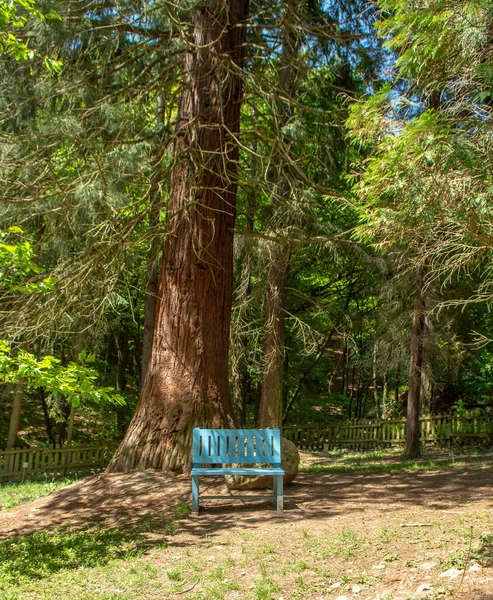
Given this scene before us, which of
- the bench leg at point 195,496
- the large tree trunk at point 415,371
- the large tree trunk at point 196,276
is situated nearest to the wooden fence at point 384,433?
the large tree trunk at point 415,371

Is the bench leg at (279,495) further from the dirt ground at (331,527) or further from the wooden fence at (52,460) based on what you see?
the wooden fence at (52,460)

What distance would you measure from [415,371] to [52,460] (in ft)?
28.0

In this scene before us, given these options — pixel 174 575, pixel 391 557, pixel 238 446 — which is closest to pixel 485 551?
pixel 391 557

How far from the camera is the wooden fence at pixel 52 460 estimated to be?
13.8 m

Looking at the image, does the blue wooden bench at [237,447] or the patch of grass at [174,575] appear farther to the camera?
the blue wooden bench at [237,447]

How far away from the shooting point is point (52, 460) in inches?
576

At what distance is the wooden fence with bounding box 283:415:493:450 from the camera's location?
1706 cm

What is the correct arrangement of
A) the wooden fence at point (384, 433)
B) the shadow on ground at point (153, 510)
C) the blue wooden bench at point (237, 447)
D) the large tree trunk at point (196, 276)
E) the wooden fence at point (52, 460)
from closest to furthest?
the shadow on ground at point (153, 510) → the blue wooden bench at point (237, 447) → the large tree trunk at point (196, 276) → the wooden fence at point (52, 460) → the wooden fence at point (384, 433)

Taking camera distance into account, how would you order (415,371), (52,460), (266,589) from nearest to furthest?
(266,589) < (415,371) < (52,460)

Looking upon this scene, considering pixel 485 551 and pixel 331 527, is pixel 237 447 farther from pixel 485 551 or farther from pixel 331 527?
pixel 485 551

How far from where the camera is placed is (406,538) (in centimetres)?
486

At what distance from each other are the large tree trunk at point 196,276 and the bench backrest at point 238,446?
0.95 meters

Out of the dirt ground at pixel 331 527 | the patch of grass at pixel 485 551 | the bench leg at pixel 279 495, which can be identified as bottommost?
the dirt ground at pixel 331 527

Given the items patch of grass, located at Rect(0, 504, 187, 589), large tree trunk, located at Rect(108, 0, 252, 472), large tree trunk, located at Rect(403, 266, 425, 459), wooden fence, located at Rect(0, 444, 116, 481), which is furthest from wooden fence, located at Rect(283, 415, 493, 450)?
patch of grass, located at Rect(0, 504, 187, 589)
